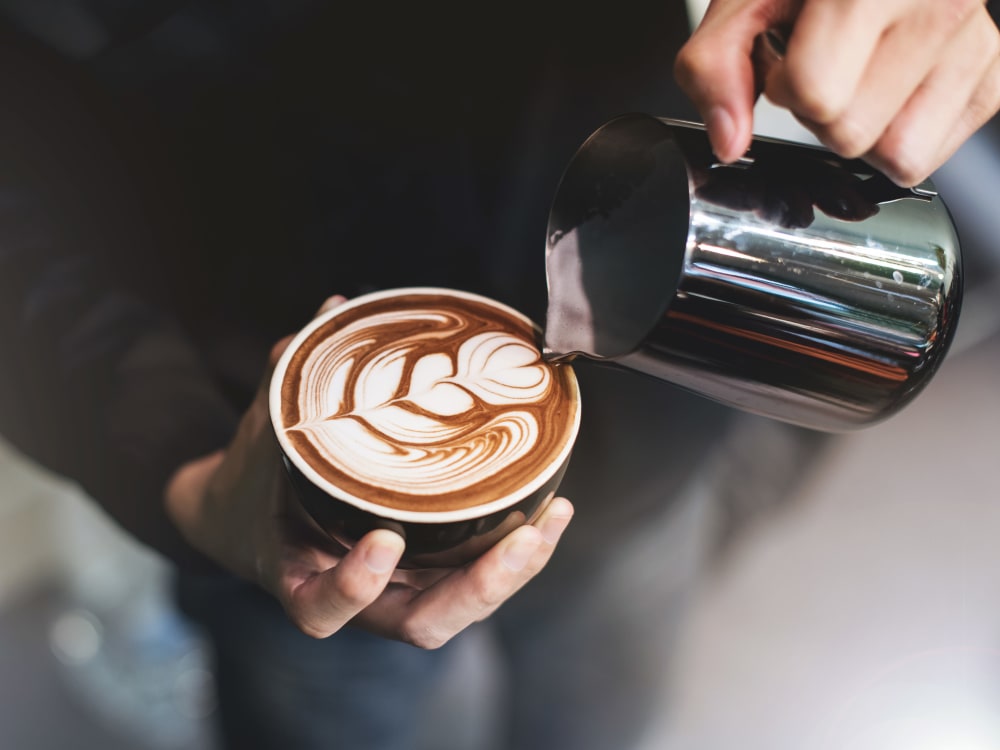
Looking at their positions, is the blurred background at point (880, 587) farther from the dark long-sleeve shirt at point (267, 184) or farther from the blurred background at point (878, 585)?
the dark long-sleeve shirt at point (267, 184)

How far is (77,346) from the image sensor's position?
43.8 inches

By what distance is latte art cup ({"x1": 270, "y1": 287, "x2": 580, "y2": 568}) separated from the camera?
644 millimetres

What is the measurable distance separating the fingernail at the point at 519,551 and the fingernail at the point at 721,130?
0.36 m

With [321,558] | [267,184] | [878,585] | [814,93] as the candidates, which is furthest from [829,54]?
[878,585]

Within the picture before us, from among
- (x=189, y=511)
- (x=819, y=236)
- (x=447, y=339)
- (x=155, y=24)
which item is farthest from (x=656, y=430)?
(x=155, y=24)

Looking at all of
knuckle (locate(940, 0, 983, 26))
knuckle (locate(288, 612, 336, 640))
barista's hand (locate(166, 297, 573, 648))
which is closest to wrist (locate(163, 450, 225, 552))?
barista's hand (locate(166, 297, 573, 648))

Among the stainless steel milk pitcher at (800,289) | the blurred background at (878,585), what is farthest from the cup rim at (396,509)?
the blurred background at (878,585)

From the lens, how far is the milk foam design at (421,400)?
0.68m

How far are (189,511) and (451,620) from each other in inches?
21.6

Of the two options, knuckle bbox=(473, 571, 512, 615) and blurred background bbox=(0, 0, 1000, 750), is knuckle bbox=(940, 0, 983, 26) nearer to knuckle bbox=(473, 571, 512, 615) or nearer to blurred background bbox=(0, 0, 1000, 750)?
blurred background bbox=(0, 0, 1000, 750)

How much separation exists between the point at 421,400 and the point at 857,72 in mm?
473

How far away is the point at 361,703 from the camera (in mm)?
1383

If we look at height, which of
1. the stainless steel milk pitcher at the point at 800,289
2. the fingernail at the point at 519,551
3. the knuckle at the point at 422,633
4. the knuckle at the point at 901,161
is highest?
the knuckle at the point at 901,161

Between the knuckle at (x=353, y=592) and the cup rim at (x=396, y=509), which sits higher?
the cup rim at (x=396, y=509)
